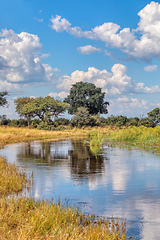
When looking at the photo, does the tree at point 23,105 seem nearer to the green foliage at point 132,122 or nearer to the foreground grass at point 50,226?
the green foliage at point 132,122

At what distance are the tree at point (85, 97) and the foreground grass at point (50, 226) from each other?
67.0m

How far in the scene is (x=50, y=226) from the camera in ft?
19.9

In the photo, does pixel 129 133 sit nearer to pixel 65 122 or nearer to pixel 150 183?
pixel 150 183

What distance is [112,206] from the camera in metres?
8.37

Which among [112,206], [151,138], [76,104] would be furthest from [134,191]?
[76,104]

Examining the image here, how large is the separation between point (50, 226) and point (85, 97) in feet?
233

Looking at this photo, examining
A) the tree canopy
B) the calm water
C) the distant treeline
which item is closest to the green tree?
the distant treeline

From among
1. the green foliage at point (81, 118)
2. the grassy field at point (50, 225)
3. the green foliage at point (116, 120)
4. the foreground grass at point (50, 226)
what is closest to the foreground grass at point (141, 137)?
the grassy field at point (50, 225)

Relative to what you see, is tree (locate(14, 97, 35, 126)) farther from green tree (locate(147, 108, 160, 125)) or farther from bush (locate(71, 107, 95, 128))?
green tree (locate(147, 108, 160, 125))

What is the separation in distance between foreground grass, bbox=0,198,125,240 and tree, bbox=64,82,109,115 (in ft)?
220

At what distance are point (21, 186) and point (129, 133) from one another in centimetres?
2697

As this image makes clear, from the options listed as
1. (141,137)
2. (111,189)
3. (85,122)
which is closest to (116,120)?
(85,122)

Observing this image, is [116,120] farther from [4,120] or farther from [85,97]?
[4,120]

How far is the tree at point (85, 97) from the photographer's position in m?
74.8
